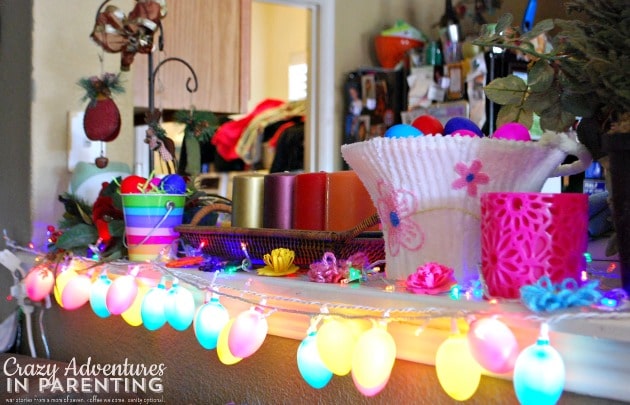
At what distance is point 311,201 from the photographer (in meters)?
1.11

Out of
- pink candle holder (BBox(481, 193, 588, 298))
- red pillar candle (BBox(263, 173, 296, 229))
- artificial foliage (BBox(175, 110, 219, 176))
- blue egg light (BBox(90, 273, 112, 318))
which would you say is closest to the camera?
pink candle holder (BBox(481, 193, 588, 298))

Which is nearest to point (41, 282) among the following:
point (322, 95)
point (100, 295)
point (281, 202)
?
point (100, 295)

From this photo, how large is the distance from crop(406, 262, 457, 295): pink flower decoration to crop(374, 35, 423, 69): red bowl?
2.44 metres

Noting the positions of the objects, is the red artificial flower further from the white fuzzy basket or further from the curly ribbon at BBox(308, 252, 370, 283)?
the white fuzzy basket

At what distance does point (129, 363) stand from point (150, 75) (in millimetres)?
626

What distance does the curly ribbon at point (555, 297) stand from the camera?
2.16 ft

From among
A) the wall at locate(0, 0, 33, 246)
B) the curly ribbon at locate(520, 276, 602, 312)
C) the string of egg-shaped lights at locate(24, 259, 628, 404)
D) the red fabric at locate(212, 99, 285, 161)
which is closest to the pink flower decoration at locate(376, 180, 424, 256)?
the string of egg-shaped lights at locate(24, 259, 628, 404)

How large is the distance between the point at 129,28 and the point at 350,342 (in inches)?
→ 41.6

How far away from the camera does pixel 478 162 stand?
2.69ft

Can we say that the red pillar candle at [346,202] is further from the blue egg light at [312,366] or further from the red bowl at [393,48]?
the red bowl at [393,48]

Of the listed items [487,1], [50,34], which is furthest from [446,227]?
[487,1]

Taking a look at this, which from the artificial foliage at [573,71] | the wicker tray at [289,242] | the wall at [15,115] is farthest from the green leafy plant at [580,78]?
the wall at [15,115]

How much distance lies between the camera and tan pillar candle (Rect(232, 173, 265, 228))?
1.22m

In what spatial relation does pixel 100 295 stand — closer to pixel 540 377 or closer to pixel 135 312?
pixel 135 312
